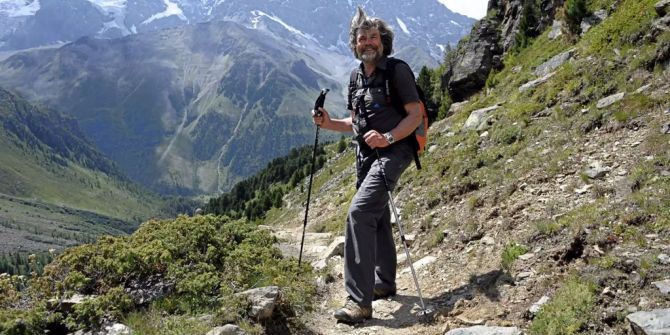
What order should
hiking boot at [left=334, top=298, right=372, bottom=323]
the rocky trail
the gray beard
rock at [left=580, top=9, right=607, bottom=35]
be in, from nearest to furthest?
1. the rocky trail
2. hiking boot at [left=334, top=298, right=372, bottom=323]
3. the gray beard
4. rock at [left=580, top=9, right=607, bottom=35]

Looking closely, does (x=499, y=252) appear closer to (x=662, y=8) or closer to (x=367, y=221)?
(x=367, y=221)

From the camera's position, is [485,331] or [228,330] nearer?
[485,331]

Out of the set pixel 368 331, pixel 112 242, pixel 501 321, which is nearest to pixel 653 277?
pixel 501 321

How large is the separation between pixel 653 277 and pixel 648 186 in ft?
9.47

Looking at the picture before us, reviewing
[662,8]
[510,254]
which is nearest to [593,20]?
[662,8]

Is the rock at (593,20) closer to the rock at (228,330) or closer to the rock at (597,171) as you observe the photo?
the rock at (597,171)

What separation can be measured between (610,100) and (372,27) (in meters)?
8.37

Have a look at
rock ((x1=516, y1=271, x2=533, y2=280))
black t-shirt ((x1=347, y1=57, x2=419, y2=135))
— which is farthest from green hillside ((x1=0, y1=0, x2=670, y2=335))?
black t-shirt ((x1=347, y1=57, x2=419, y2=135))

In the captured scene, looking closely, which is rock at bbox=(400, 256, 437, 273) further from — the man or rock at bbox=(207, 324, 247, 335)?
rock at bbox=(207, 324, 247, 335)

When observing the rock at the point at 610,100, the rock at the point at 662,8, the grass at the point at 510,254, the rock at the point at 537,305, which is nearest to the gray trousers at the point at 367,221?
the grass at the point at 510,254

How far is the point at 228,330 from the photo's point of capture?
6.69 m

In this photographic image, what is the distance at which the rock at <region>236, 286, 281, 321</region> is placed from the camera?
23.9 ft

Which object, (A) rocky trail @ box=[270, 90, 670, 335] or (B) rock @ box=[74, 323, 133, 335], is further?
(B) rock @ box=[74, 323, 133, 335]

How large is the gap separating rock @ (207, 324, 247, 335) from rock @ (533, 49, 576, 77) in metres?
18.2
